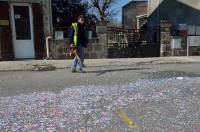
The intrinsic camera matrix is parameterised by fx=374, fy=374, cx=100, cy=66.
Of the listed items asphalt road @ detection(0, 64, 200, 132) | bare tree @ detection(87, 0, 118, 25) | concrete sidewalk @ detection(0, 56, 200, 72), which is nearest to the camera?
asphalt road @ detection(0, 64, 200, 132)

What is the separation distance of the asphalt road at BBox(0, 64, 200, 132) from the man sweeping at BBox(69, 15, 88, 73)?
2.39 feet

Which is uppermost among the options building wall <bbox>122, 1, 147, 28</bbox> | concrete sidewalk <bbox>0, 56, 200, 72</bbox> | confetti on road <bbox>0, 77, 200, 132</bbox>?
building wall <bbox>122, 1, 147, 28</bbox>

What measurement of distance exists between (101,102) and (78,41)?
15.2 ft

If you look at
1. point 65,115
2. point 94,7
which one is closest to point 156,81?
point 65,115

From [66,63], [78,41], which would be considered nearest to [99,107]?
[78,41]

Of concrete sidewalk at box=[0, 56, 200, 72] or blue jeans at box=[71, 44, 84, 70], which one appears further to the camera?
concrete sidewalk at box=[0, 56, 200, 72]

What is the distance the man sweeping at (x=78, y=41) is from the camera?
11.9 m

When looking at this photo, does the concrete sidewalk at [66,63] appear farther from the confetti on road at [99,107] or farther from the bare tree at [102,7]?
the bare tree at [102,7]

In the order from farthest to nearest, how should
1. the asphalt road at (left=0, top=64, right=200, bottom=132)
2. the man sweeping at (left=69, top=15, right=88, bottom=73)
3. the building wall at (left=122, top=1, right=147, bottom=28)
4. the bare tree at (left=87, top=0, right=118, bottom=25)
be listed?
1. the building wall at (left=122, top=1, right=147, bottom=28)
2. the bare tree at (left=87, top=0, right=118, bottom=25)
3. the man sweeping at (left=69, top=15, right=88, bottom=73)
4. the asphalt road at (left=0, top=64, right=200, bottom=132)

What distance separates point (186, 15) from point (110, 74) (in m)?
14.2

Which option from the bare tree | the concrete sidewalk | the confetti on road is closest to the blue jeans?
the concrete sidewalk

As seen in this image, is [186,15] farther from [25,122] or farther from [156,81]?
[25,122]

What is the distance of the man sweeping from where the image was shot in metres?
11.9

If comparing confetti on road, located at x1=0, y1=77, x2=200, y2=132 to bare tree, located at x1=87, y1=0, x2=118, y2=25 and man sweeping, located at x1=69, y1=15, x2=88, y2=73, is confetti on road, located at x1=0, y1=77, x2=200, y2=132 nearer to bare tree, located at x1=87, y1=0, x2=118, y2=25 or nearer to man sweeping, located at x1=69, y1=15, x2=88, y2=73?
man sweeping, located at x1=69, y1=15, x2=88, y2=73
